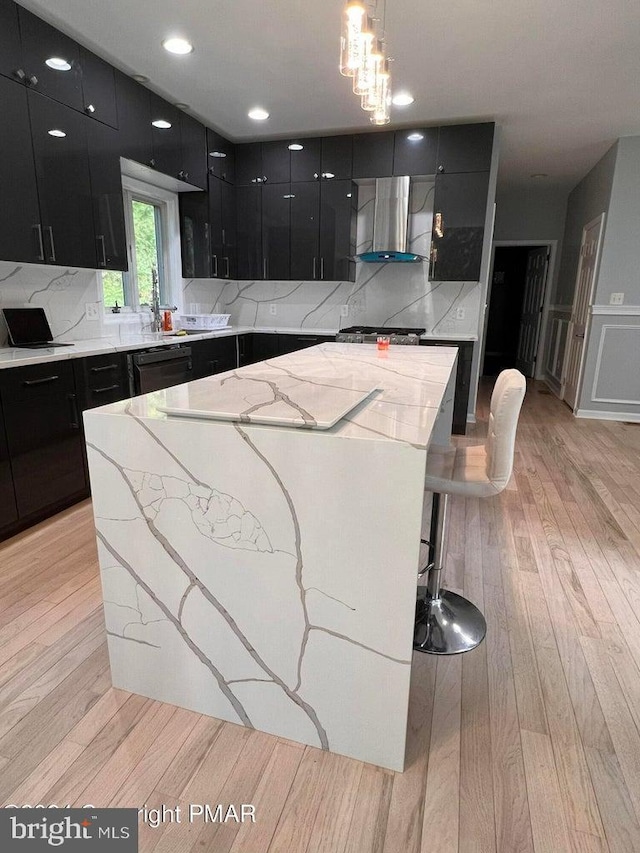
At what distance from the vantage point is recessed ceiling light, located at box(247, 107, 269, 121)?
3900 mm

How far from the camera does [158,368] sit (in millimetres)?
3418

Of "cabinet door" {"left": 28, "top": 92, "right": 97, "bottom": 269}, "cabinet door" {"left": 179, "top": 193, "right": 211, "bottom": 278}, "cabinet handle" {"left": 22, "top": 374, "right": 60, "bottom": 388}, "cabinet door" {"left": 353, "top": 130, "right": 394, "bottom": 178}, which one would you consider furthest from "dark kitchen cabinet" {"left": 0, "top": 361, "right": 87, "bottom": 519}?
"cabinet door" {"left": 353, "top": 130, "right": 394, "bottom": 178}

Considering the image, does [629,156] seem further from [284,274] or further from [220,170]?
[220,170]

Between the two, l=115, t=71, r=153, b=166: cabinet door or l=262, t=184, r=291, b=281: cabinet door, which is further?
l=262, t=184, r=291, b=281: cabinet door

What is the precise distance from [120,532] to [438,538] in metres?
1.10

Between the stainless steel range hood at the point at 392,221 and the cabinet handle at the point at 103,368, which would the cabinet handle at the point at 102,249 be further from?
the stainless steel range hood at the point at 392,221

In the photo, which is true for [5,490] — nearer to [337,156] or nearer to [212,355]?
[212,355]

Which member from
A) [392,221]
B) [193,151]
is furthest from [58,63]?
[392,221]

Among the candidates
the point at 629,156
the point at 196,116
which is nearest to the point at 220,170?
the point at 196,116

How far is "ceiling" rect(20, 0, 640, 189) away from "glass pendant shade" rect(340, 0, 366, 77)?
A: 3.57ft

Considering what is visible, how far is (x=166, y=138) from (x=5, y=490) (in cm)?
287

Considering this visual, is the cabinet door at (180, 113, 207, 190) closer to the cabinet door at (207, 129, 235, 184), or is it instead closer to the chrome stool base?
the cabinet door at (207, 129, 235, 184)

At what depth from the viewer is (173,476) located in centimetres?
131

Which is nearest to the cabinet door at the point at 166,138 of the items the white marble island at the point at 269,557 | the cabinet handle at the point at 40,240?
the cabinet handle at the point at 40,240
